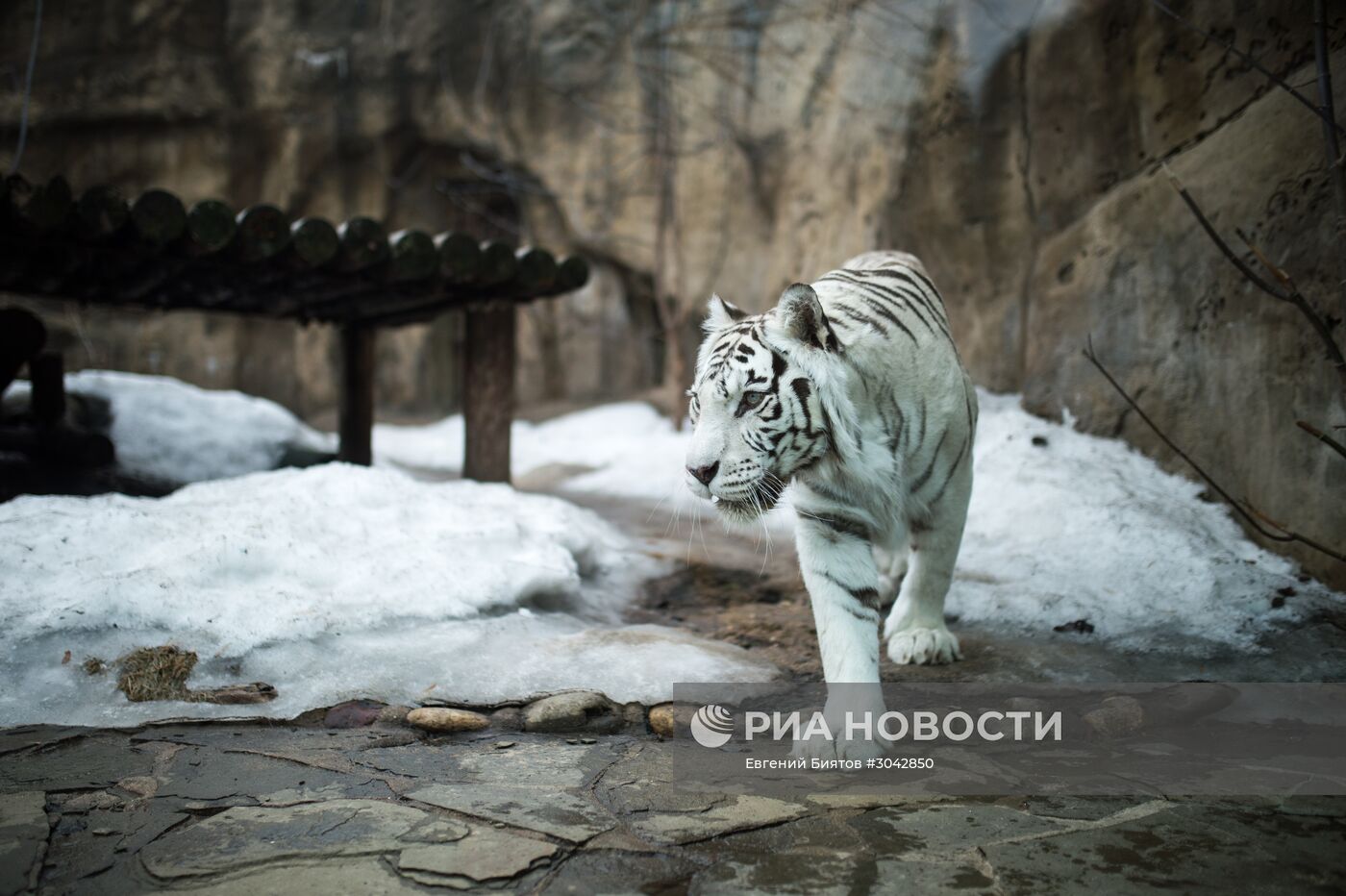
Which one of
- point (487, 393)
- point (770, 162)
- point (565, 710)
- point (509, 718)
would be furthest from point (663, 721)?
point (770, 162)

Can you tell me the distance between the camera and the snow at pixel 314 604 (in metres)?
3.01

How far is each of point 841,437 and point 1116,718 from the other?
3.76 ft

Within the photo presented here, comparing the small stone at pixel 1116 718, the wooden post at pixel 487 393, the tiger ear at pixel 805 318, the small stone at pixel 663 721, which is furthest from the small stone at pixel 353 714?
the wooden post at pixel 487 393

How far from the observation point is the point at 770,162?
10.3 meters

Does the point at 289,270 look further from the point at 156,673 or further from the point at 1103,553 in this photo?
the point at 1103,553

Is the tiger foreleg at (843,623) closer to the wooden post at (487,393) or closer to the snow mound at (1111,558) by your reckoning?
the snow mound at (1111,558)

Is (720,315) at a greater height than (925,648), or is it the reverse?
(720,315)

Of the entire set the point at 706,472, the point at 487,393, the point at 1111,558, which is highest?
the point at 487,393

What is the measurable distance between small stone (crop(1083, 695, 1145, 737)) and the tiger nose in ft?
4.42

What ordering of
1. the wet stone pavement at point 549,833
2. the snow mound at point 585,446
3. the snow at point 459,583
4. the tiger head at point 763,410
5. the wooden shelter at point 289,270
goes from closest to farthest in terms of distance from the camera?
the wet stone pavement at point 549,833
the tiger head at point 763,410
the snow at point 459,583
the wooden shelter at point 289,270
the snow mound at point 585,446

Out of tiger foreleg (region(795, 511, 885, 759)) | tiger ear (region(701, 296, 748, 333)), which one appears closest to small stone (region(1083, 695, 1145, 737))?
tiger foreleg (region(795, 511, 885, 759))

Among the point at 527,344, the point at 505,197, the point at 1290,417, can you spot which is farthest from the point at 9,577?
the point at 505,197

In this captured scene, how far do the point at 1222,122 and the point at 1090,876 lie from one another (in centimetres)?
412

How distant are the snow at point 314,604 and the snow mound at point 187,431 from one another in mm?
3328
